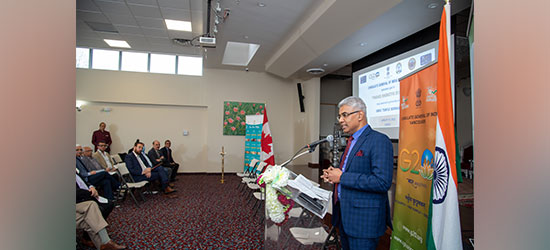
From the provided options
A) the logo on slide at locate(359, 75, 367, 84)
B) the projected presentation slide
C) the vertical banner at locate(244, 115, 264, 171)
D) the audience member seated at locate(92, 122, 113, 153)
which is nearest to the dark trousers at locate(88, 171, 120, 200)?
the vertical banner at locate(244, 115, 264, 171)

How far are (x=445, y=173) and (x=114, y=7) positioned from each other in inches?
242

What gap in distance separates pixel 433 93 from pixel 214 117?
8.41 meters

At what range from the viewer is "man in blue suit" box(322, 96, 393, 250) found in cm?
180

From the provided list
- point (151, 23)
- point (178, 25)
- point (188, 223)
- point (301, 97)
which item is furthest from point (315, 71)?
point (188, 223)

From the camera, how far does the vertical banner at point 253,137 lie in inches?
318

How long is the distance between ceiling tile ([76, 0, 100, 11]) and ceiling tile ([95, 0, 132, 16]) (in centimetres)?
11

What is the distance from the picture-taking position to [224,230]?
4.04 metres

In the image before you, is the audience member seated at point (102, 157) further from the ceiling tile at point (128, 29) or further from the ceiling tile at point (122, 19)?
the ceiling tile at point (128, 29)

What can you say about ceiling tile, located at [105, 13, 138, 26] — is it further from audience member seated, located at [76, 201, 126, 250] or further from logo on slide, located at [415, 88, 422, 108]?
logo on slide, located at [415, 88, 422, 108]

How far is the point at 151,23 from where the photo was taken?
6363 millimetres

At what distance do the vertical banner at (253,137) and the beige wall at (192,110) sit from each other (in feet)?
5.21
